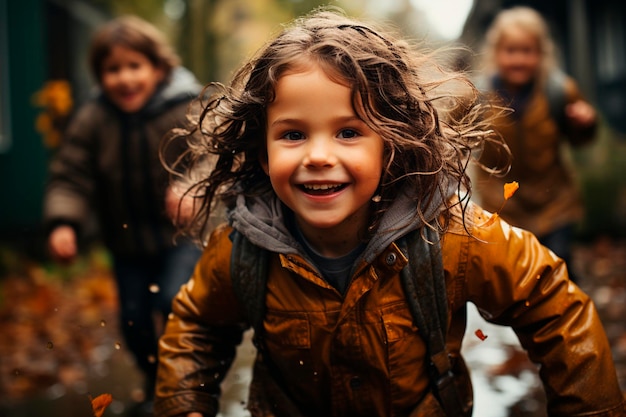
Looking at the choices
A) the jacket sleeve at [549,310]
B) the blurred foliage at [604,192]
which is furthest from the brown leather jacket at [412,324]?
the blurred foliage at [604,192]

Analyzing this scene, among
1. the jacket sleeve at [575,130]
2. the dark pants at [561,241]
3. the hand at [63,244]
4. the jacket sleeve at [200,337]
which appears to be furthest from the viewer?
the jacket sleeve at [575,130]

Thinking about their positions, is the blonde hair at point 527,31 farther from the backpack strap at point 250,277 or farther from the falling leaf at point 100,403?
the falling leaf at point 100,403

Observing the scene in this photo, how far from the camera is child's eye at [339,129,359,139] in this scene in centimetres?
260

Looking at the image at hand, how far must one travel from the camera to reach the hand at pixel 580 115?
17.9 ft

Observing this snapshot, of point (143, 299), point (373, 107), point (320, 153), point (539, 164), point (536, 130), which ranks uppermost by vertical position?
point (373, 107)

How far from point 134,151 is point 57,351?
2445 mm

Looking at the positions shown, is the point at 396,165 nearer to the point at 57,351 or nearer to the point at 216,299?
the point at 216,299

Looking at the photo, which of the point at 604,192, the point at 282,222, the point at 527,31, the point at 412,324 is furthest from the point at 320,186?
the point at 604,192

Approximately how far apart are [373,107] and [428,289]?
60 cm

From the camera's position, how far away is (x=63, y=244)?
4766 millimetres

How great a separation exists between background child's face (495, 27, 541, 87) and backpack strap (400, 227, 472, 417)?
3421 millimetres

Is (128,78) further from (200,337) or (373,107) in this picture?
(373,107)

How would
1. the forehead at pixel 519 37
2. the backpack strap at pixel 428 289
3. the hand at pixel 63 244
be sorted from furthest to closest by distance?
the forehead at pixel 519 37
the hand at pixel 63 244
the backpack strap at pixel 428 289

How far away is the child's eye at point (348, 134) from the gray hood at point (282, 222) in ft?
0.92
